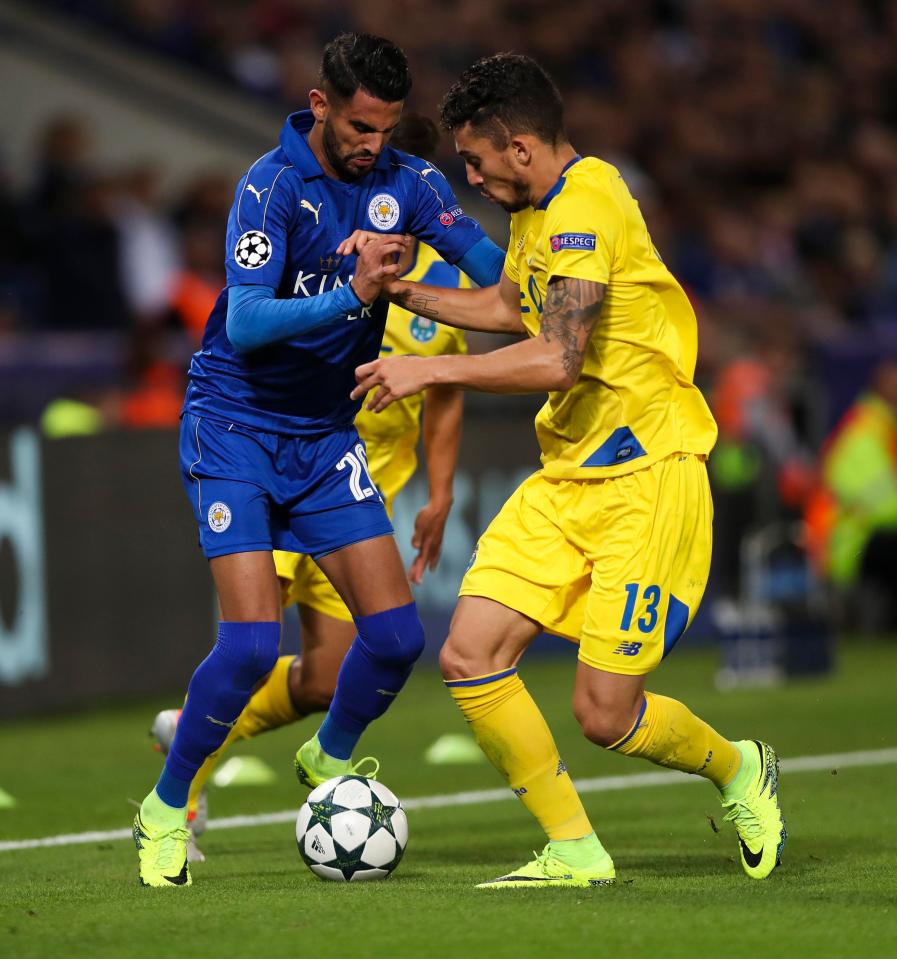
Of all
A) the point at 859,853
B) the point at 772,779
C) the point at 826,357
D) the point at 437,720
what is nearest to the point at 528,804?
the point at 772,779

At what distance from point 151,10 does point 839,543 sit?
6.94 metres

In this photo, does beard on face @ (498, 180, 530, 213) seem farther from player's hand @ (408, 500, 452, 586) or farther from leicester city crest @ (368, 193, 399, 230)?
player's hand @ (408, 500, 452, 586)

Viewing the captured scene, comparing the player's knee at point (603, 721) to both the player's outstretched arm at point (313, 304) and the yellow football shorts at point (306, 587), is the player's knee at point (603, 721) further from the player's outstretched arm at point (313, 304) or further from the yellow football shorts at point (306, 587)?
the yellow football shorts at point (306, 587)

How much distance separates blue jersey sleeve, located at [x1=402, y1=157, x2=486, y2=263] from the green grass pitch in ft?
6.40

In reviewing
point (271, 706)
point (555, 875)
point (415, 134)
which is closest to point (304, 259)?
point (415, 134)

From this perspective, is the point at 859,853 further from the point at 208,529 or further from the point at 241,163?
the point at 241,163

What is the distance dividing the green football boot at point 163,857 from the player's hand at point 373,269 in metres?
1.69

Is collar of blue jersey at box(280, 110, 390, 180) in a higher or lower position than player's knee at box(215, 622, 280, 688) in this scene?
higher

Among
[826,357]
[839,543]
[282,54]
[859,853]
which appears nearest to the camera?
[859,853]

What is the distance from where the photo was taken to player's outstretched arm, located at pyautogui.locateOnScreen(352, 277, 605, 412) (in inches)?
212

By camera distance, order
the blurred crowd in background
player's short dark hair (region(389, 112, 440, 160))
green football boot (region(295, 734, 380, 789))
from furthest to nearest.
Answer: the blurred crowd in background, player's short dark hair (region(389, 112, 440, 160)), green football boot (region(295, 734, 380, 789))

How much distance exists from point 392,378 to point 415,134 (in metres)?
1.86

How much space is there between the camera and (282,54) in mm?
16641

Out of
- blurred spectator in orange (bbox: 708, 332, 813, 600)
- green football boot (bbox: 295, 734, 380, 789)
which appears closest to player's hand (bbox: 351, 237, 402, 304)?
green football boot (bbox: 295, 734, 380, 789)
